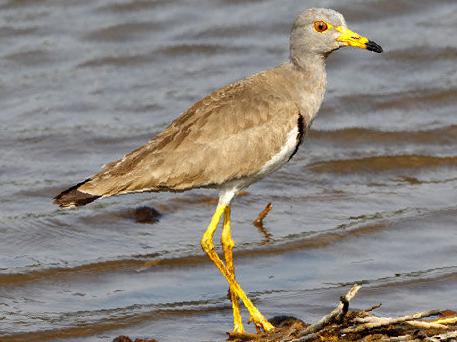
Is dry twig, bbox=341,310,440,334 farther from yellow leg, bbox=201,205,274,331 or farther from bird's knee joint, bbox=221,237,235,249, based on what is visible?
bird's knee joint, bbox=221,237,235,249

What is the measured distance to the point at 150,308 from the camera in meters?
9.85

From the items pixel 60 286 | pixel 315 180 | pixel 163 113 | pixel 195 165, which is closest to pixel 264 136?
pixel 195 165

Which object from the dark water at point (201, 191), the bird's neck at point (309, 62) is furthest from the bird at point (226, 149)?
the dark water at point (201, 191)

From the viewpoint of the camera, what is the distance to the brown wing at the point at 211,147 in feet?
30.6

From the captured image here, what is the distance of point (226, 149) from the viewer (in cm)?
951

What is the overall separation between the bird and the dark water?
0.92 metres

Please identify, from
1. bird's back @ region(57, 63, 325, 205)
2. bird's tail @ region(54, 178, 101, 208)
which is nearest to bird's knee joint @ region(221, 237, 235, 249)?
bird's back @ region(57, 63, 325, 205)

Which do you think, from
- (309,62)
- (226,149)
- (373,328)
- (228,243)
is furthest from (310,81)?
(373,328)

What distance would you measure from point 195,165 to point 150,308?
1.26 meters

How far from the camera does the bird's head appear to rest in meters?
10.1

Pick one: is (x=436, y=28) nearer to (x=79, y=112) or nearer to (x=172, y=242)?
(x=79, y=112)

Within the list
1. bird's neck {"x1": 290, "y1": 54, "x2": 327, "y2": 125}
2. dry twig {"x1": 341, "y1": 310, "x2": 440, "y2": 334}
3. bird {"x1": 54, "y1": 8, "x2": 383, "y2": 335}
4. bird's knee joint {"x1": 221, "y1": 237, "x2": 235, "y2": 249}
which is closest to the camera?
dry twig {"x1": 341, "y1": 310, "x2": 440, "y2": 334}

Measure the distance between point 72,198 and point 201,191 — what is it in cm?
344

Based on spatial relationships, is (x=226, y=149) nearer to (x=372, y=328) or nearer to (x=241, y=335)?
(x=241, y=335)
